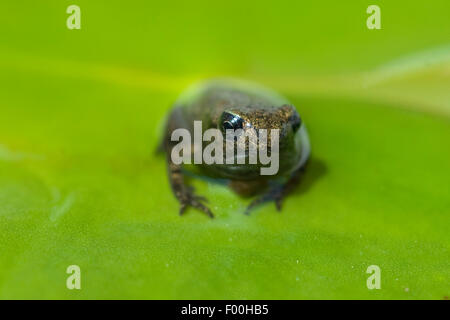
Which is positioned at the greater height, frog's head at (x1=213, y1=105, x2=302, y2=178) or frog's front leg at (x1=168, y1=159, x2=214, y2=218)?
frog's head at (x1=213, y1=105, x2=302, y2=178)

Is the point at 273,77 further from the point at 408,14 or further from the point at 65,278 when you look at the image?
the point at 65,278

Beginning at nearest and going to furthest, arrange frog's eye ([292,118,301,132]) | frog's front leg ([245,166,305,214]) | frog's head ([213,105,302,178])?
frog's head ([213,105,302,178]) → frog's eye ([292,118,301,132]) → frog's front leg ([245,166,305,214])

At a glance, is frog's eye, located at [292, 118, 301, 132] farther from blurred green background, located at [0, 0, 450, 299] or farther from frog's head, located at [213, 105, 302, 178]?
blurred green background, located at [0, 0, 450, 299]

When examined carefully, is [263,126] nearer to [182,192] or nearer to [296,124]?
[296,124]

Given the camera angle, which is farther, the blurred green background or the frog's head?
the frog's head

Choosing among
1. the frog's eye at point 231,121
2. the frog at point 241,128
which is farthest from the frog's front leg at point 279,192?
the frog's eye at point 231,121

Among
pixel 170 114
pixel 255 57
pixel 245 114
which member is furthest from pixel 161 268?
pixel 255 57

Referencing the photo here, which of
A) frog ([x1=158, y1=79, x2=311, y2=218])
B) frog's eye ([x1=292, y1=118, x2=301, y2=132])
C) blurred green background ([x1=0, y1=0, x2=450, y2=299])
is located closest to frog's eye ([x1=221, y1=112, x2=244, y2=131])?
frog ([x1=158, y1=79, x2=311, y2=218])
